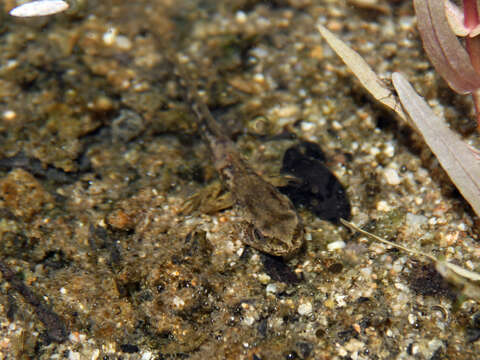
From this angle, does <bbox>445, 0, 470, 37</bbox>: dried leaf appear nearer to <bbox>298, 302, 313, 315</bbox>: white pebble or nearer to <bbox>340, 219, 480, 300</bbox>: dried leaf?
<bbox>340, 219, 480, 300</bbox>: dried leaf

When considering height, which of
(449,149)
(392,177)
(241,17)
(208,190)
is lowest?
(208,190)

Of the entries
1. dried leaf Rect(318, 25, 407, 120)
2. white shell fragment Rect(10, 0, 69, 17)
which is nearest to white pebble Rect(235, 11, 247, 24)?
dried leaf Rect(318, 25, 407, 120)

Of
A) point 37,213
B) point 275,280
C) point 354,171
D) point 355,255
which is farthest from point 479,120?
point 37,213

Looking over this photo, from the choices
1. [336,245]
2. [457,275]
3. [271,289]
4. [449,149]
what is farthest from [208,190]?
[457,275]

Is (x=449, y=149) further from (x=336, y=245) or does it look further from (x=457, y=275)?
(x=336, y=245)

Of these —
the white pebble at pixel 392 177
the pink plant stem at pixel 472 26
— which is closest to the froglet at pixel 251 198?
the white pebble at pixel 392 177

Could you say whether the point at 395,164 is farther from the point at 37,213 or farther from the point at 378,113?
the point at 37,213
